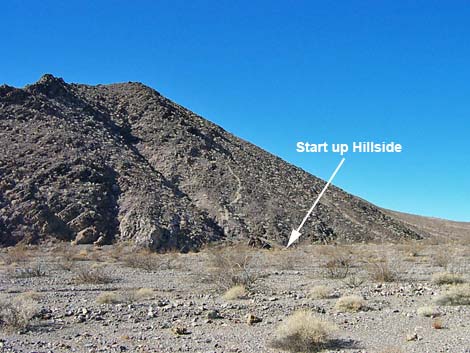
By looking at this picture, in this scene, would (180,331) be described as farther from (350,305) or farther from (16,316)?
(350,305)

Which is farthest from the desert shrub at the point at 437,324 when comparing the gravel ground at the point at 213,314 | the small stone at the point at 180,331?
the small stone at the point at 180,331

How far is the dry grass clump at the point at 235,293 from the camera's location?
13.8 metres

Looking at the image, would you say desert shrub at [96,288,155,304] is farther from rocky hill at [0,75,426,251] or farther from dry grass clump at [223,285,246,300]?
rocky hill at [0,75,426,251]

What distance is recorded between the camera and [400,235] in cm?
5072

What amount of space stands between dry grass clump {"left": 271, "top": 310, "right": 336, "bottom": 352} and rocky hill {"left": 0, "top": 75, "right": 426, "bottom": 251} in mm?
28113

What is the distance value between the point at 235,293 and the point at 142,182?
1234 inches

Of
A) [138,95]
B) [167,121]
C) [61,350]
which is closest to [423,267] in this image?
[61,350]

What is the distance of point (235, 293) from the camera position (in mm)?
13820

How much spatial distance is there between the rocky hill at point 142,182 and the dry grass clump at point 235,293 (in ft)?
75.4

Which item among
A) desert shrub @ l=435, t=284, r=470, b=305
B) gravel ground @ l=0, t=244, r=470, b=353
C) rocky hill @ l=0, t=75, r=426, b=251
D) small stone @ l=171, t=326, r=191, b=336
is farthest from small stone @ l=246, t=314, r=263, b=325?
rocky hill @ l=0, t=75, r=426, b=251

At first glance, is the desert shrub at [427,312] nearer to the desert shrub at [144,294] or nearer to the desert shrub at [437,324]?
the desert shrub at [437,324]

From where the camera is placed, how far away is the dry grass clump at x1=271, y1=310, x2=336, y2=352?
342 inches

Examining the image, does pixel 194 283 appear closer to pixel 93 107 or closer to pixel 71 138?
pixel 71 138

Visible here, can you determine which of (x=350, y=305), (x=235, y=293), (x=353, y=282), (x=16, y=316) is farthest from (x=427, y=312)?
(x=16, y=316)
